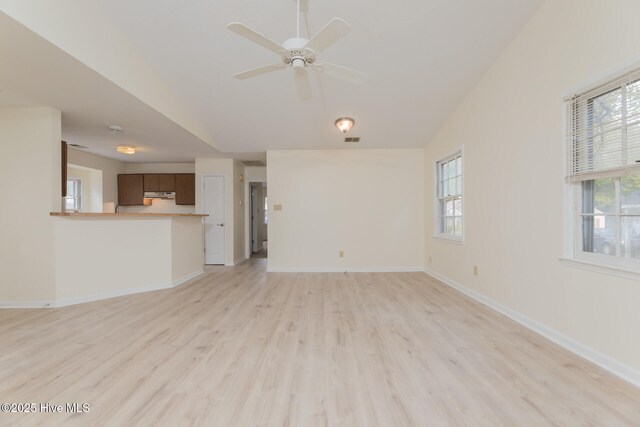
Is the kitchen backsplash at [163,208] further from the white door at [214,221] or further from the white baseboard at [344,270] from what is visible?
the white baseboard at [344,270]

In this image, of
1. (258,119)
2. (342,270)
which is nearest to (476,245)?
(342,270)

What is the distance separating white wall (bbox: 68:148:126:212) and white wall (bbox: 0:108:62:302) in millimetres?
2297

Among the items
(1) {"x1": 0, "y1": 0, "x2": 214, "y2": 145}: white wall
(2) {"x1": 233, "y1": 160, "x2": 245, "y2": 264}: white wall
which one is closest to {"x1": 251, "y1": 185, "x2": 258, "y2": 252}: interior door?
(2) {"x1": 233, "y1": 160, "x2": 245, "y2": 264}: white wall

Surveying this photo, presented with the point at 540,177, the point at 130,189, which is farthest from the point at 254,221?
the point at 540,177

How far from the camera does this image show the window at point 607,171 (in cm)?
194

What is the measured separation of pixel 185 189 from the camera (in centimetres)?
654

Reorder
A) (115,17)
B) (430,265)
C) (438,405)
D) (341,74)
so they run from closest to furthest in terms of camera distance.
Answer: (438,405), (341,74), (115,17), (430,265)

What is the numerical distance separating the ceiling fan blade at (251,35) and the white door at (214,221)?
4558 mm

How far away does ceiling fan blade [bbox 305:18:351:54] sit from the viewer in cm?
186

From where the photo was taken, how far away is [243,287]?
172 inches

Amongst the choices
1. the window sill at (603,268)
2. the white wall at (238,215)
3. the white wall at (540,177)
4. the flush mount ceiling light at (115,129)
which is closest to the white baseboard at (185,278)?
the white wall at (238,215)

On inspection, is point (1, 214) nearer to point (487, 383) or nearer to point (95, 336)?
point (95, 336)

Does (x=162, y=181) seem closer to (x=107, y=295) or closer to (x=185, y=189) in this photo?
(x=185, y=189)

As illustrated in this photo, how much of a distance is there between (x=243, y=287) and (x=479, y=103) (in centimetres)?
413
